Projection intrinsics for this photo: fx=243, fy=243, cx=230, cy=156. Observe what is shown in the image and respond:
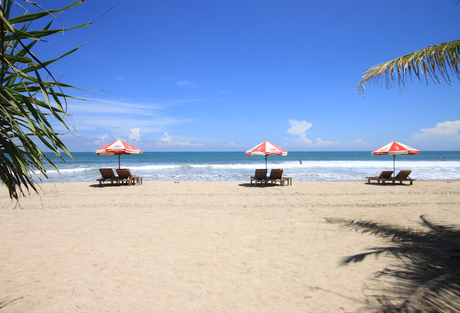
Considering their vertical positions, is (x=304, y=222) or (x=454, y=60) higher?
(x=454, y=60)

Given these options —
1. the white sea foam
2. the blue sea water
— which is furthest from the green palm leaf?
the white sea foam

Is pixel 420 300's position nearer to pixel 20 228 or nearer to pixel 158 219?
pixel 158 219

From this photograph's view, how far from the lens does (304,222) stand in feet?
19.4

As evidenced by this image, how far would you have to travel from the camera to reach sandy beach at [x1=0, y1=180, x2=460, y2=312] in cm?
279

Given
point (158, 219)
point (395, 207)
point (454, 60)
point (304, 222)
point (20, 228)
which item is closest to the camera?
point (454, 60)

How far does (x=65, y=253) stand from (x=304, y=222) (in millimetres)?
4943

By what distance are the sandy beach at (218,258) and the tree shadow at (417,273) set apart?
2 centimetres

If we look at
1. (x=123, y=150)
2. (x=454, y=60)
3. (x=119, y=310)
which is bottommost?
(x=119, y=310)

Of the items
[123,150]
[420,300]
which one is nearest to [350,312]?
[420,300]

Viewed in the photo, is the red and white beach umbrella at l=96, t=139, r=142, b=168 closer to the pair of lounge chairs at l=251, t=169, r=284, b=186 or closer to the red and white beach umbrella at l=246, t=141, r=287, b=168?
the red and white beach umbrella at l=246, t=141, r=287, b=168

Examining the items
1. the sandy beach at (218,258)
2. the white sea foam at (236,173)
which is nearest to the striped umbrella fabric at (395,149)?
the white sea foam at (236,173)

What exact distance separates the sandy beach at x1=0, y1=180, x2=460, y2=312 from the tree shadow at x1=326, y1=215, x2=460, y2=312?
21 millimetres

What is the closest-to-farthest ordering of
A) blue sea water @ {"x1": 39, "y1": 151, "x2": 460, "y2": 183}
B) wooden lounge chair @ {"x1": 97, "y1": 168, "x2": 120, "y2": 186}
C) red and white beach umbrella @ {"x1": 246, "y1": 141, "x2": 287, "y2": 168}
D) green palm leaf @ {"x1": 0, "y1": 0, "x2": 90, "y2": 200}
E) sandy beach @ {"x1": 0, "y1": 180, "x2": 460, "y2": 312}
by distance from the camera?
green palm leaf @ {"x1": 0, "y1": 0, "x2": 90, "y2": 200}, sandy beach @ {"x1": 0, "y1": 180, "x2": 460, "y2": 312}, red and white beach umbrella @ {"x1": 246, "y1": 141, "x2": 287, "y2": 168}, wooden lounge chair @ {"x1": 97, "y1": 168, "x2": 120, "y2": 186}, blue sea water @ {"x1": 39, "y1": 151, "x2": 460, "y2": 183}

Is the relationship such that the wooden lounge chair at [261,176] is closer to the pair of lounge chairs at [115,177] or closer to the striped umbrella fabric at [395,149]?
the striped umbrella fabric at [395,149]
